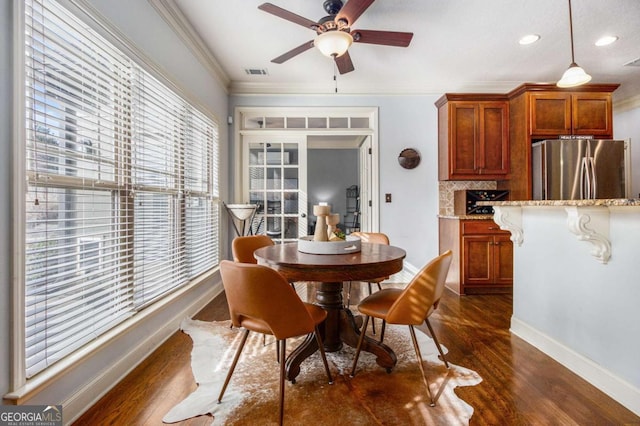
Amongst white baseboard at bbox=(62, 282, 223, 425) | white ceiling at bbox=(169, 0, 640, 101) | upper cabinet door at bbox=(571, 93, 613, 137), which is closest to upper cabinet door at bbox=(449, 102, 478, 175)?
white ceiling at bbox=(169, 0, 640, 101)

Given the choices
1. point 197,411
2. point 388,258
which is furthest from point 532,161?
point 197,411

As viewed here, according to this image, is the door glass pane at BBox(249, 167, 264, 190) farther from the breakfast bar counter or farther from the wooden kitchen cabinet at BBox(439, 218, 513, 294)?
the breakfast bar counter

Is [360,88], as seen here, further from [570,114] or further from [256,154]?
[570,114]

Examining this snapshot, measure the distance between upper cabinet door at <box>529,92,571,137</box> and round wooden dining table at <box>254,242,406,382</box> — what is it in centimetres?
279

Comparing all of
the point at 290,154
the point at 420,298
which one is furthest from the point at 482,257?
the point at 290,154

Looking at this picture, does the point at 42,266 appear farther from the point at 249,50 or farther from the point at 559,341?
the point at 559,341

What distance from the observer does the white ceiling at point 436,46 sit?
8.41 feet

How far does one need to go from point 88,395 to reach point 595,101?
532cm

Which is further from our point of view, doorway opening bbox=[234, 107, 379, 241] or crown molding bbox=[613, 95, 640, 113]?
crown molding bbox=[613, 95, 640, 113]

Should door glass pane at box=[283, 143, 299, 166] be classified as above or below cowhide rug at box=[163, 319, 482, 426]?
above

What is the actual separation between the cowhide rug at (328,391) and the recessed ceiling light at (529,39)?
299cm

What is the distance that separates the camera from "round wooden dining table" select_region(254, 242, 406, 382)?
160cm

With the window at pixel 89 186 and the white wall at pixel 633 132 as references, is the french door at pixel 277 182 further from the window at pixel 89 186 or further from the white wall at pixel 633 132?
the white wall at pixel 633 132

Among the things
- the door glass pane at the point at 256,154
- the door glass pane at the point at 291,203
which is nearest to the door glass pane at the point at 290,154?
the door glass pane at the point at 256,154
